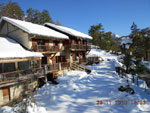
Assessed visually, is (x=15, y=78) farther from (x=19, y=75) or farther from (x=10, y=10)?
(x=10, y=10)

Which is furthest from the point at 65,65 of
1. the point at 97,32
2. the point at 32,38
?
the point at 97,32

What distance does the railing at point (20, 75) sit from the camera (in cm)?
968

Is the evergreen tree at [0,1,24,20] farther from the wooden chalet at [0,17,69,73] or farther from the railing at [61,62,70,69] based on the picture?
the railing at [61,62,70,69]

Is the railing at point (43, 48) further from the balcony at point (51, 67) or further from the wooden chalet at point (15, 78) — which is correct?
the balcony at point (51, 67)

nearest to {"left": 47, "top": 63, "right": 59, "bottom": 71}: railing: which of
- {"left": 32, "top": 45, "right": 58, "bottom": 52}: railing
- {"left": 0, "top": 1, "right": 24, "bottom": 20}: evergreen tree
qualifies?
{"left": 32, "top": 45, "right": 58, "bottom": 52}: railing

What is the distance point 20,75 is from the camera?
35.3 feet

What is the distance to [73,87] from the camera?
10797 millimetres

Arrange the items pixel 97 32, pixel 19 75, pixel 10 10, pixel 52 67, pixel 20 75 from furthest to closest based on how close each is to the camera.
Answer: pixel 97 32, pixel 10 10, pixel 52 67, pixel 20 75, pixel 19 75

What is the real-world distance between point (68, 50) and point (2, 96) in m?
12.9

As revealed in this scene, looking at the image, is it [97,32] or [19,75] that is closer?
[19,75]

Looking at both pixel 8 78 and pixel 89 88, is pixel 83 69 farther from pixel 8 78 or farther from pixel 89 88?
pixel 8 78

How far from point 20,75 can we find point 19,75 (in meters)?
0.16

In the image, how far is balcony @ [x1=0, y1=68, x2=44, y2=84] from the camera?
9514mm

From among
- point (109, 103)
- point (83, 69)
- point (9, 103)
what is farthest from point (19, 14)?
point (109, 103)
